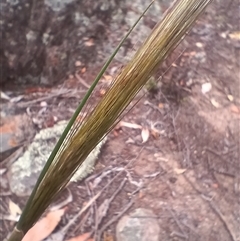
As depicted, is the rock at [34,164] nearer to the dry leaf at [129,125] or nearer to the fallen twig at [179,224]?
the dry leaf at [129,125]

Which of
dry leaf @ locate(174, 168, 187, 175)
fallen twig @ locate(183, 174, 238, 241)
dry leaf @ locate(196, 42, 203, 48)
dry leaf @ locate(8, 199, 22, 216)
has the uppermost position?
dry leaf @ locate(196, 42, 203, 48)

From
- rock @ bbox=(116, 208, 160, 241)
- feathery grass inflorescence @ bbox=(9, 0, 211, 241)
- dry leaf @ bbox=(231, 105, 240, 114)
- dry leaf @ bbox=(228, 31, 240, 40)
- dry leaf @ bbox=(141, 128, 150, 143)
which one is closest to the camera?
feathery grass inflorescence @ bbox=(9, 0, 211, 241)

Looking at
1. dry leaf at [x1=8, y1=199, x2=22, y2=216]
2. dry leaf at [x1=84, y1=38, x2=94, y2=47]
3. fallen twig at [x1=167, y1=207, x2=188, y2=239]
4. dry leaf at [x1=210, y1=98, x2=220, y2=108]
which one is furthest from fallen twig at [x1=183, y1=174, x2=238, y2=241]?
dry leaf at [x1=84, y1=38, x2=94, y2=47]

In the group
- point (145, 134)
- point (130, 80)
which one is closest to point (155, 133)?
point (145, 134)

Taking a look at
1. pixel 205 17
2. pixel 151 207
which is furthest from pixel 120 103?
pixel 205 17

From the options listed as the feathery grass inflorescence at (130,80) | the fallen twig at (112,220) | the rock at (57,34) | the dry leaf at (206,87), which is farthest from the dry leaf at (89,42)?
the feathery grass inflorescence at (130,80)

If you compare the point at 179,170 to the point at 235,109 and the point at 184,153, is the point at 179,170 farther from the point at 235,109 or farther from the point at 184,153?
the point at 235,109

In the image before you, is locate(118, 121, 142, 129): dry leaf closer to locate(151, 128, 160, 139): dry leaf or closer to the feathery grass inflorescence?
locate(151, 128, 160, 139): dry leaf

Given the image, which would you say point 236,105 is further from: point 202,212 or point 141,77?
point 141,77
